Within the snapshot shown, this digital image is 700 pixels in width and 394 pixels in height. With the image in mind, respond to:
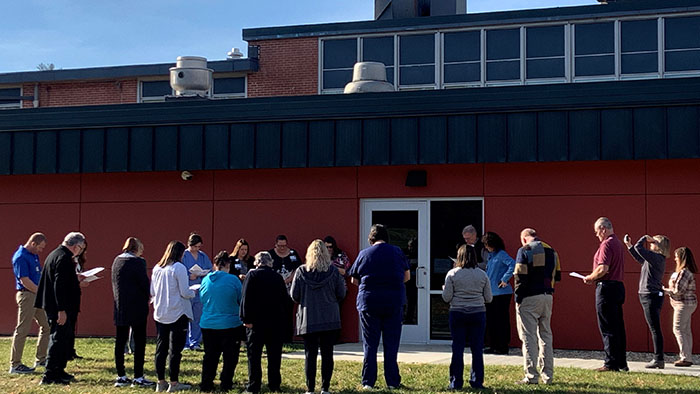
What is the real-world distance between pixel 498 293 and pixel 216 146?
5.34 m

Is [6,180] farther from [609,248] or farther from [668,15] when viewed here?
[668,15]

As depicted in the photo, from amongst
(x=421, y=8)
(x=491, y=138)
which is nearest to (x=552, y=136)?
(x=491, y=138)

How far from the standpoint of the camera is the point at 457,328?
10.4 metres

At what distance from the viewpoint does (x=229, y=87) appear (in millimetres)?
26938

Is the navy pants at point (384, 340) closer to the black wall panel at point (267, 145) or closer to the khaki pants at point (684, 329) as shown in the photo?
the khaki pants at point (684, 329)

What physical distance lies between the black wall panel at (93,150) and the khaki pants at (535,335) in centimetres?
833

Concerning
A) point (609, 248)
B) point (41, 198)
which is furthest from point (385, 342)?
point (41, 198)

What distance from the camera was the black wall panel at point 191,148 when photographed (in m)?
15.4

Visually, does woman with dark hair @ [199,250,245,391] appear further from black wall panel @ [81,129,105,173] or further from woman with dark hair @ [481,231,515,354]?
black wall panel @ [81,129,105,173]

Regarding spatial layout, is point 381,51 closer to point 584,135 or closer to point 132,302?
point 584,135

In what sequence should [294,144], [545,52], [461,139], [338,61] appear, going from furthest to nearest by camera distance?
[338,61]
[545,52]
[294,144]
[461,139]

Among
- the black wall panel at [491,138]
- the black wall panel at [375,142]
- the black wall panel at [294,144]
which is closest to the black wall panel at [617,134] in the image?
the black wall panel at [491,138]

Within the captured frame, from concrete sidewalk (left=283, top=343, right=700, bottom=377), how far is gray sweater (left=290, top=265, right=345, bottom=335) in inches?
112

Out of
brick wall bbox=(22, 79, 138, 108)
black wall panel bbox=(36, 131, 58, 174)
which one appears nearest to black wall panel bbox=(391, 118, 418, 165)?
black wall panel bbox=(36, 131, 58, 174)
